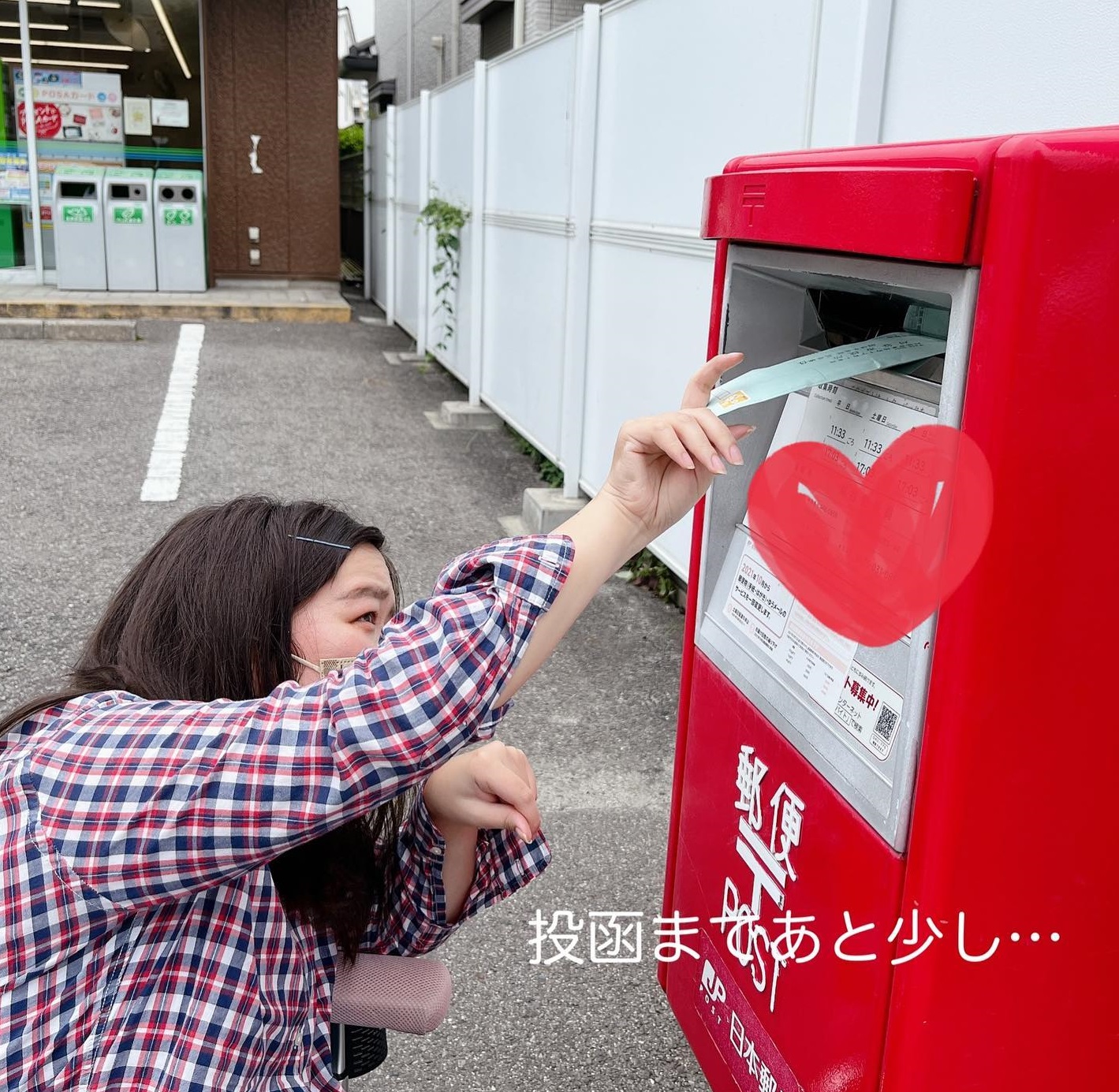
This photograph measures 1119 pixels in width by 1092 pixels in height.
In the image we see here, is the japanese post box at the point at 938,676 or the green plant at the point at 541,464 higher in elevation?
the japanese post box at the point at 938,676

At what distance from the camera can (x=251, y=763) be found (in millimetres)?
1027

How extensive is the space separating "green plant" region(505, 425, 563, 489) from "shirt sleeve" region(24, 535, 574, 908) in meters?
4.73

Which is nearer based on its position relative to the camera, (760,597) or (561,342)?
(760,597)

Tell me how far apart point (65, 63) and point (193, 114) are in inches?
50.7

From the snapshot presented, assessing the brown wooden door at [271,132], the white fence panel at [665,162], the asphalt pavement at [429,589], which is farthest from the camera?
the brown wooden door at [271,132]

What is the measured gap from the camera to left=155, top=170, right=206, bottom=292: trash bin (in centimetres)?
1178

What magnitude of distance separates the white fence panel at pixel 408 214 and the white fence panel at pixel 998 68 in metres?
7.53

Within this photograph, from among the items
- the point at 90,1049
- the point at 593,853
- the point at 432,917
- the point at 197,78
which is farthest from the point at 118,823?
the point at 197,78

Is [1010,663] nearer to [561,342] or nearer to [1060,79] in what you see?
[1060,79]

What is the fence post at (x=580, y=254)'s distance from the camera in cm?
503

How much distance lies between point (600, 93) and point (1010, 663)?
4.33 meters

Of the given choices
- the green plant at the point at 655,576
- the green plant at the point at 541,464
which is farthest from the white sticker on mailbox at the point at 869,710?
the green plant at the point at 541,464

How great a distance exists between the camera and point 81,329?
990cm
